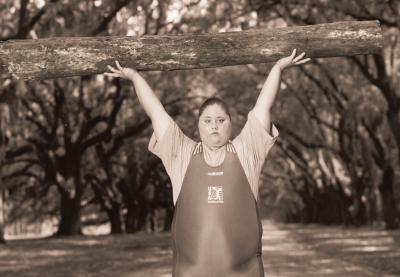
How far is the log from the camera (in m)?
4.88

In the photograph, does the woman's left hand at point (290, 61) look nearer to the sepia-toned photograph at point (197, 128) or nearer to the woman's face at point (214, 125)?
the sepia-toned photograph at point (197, 128)

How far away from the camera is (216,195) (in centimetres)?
422

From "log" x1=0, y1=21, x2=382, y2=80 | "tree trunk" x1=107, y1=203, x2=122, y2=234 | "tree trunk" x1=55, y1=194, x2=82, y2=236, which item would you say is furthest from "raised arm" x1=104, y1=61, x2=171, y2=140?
"tree trunk" x1=107, y1=203, x2=122, y2=234

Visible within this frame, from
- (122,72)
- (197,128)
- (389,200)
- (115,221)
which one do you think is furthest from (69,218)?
(122,72)

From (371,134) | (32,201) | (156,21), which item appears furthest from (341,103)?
(32,201)

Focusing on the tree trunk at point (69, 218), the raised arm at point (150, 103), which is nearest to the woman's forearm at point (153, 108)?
the raised arm at point (150, 103)

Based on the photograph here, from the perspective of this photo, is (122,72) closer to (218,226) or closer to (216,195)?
(216,195)

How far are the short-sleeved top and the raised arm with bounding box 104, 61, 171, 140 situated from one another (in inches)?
1.7

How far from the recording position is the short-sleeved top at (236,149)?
439 cm

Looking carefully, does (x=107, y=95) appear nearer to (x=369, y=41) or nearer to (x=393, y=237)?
(x=393, y=237)

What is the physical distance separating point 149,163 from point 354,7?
1904cm

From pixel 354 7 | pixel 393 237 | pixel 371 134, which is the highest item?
pixel 354 7

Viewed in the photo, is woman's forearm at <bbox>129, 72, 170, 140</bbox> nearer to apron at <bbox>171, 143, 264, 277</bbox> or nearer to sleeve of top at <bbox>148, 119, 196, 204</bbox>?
sleeve of top at <bbox>148, 119, 196, 204</bbox>

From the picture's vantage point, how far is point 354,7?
19.5 metres
